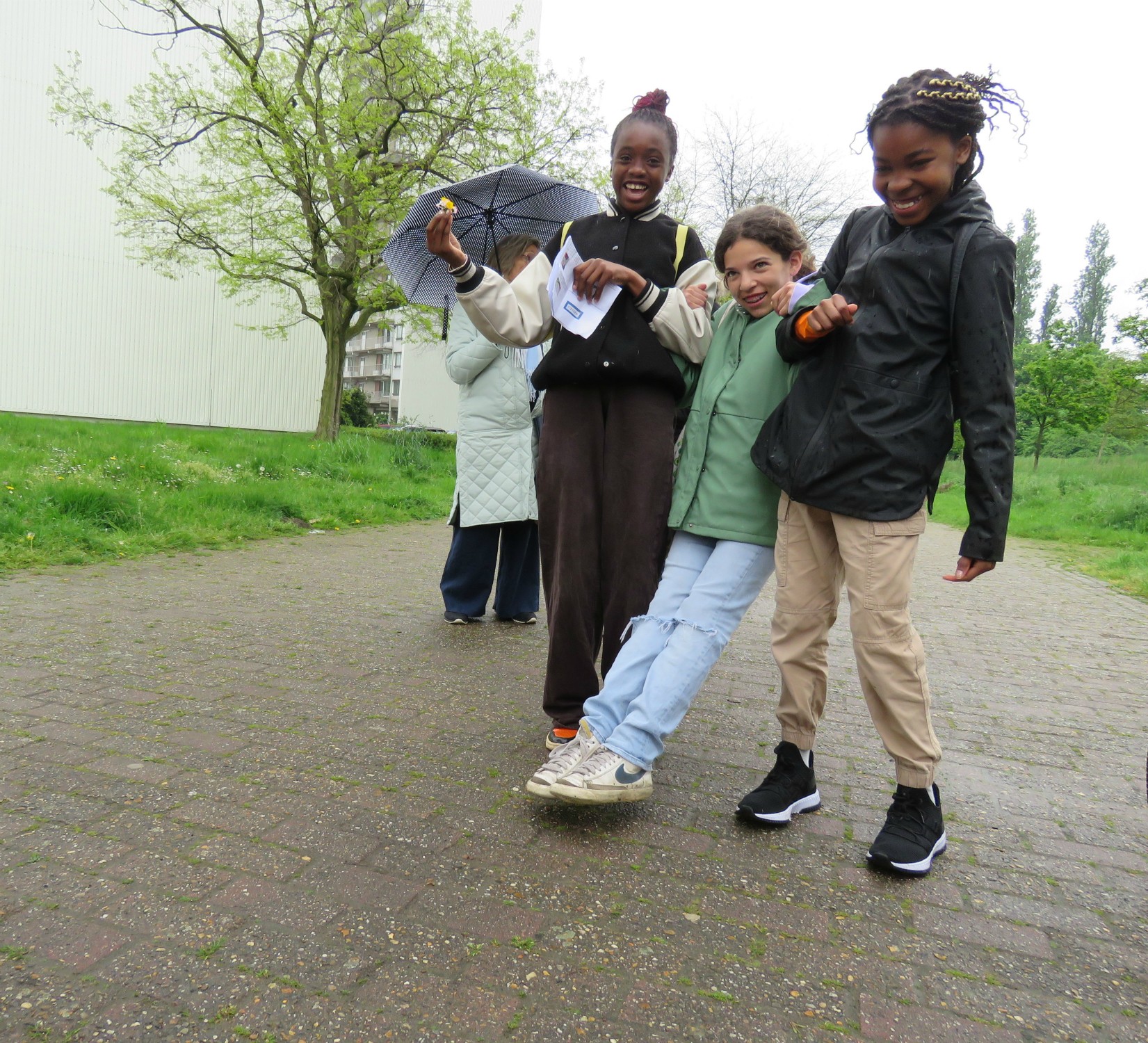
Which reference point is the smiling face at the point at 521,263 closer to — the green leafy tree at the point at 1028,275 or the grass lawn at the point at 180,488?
the grass lawn at the point at 180,488

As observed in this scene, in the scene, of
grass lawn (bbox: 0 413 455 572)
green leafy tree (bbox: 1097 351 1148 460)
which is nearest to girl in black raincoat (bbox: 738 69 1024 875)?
grass lawn (bbox: 0 413 455 572)

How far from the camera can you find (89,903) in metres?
2.07

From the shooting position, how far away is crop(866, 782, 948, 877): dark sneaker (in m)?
2.46

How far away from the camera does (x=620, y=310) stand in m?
2.91

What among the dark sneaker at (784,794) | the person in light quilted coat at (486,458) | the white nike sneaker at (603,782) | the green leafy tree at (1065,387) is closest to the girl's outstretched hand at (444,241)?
the white nike sneaker at (603,782)

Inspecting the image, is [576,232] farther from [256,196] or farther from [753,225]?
[256,196]

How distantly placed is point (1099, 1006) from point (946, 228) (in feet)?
6.16

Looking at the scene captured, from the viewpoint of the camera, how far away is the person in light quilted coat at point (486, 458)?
516cm

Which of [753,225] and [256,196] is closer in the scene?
[753,225]

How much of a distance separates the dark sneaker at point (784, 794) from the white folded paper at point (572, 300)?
1467 millimetres

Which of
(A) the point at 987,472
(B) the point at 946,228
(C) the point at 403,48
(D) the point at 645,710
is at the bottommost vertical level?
(D) the point at 645,710

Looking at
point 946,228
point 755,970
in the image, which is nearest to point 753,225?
point 946,228

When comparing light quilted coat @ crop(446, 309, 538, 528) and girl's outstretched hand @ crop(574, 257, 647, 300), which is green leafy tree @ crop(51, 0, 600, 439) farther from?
girl's outstretched hand @ crop(574, 257, 647, 300)

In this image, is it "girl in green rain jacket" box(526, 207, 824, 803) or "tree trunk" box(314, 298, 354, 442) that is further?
"tree trunk" box(314, 298, 354, 442)
